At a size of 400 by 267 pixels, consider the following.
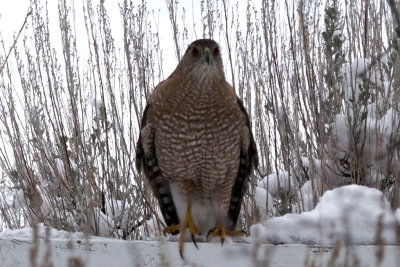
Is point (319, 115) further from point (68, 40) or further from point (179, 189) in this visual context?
point (68, 40)

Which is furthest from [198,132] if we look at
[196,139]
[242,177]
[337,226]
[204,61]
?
[337,226]

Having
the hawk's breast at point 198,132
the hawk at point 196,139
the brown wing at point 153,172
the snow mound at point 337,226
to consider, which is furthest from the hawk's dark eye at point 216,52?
the snow mound at point 337,226

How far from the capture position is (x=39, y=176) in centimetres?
445

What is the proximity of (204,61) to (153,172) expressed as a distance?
26.6 inches

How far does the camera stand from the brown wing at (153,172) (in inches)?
120

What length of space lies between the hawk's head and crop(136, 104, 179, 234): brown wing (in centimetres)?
33

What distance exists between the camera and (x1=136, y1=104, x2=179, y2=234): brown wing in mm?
3053

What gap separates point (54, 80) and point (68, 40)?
1.01 ft

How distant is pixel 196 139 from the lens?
9.50 feet

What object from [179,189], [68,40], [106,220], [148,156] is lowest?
[106,220]

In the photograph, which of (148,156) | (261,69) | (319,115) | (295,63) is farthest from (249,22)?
(148,156)

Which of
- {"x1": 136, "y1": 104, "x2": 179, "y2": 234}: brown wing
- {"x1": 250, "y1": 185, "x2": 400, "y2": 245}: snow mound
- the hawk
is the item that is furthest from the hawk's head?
{"x1": 250, "y1": 185, "x2": 400, "y2": 245}: snow mound

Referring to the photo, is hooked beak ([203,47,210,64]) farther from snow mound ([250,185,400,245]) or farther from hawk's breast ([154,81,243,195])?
snow mound ([250,185,400,245])

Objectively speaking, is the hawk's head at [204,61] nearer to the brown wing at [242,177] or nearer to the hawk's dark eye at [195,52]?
the hawk's dark eye at [195,52]
